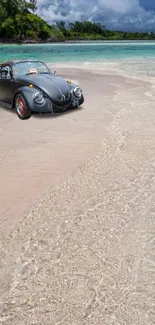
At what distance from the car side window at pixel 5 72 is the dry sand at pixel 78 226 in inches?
93.9

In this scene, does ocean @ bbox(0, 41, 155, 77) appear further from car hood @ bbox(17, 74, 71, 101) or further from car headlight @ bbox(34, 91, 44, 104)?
car headlight @ bbox(34, 91, 44, 104)

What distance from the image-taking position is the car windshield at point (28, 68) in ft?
28.3

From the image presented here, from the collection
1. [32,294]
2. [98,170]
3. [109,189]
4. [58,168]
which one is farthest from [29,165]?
[32,294]

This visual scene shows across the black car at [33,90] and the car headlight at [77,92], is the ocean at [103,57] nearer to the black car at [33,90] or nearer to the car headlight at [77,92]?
the car headlight at [77,92]

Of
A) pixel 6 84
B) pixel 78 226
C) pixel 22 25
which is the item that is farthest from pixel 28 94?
pixel 22 25

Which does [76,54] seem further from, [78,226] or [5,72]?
[78,226]

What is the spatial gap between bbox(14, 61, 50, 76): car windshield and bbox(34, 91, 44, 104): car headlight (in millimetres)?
1121

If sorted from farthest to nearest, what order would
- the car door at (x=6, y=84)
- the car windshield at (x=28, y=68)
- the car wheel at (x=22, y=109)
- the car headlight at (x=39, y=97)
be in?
the car windshield at (x=28, y=68) → the car door at (x=6, y=84) → the car wheel at (x=22, y=109) → the car headlight at (x=39, y=97)

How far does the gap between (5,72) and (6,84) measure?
1.26 ft

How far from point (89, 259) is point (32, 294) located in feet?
2.03

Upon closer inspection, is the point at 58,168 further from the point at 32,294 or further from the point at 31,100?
the point at 31,100

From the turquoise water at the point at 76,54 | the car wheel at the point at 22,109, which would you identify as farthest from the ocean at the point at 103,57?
the car wheel at the point at 22,109

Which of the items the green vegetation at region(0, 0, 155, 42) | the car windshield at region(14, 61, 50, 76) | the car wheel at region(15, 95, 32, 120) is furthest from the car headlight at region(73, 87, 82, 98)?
the green vegetation at region(0, 0, 155, 42)

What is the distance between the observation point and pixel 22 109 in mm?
7980
